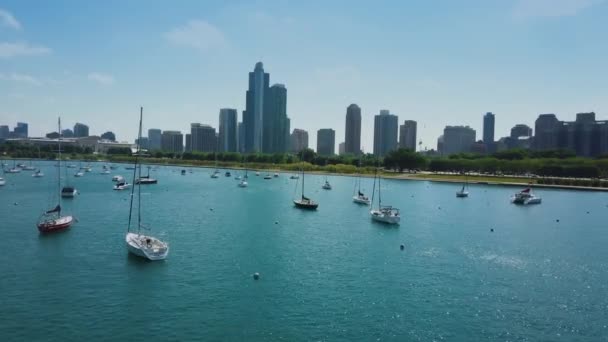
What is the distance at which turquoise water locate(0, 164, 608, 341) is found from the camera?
1200 inches

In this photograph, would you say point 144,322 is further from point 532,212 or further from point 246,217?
point 532,212

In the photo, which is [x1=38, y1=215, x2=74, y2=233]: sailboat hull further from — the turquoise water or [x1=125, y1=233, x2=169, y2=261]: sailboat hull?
[x1=125, y1=233, x2=169, y2=261]: sailboat hull

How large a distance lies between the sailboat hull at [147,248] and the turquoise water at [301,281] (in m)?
1.09

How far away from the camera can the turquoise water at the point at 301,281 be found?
3048cm

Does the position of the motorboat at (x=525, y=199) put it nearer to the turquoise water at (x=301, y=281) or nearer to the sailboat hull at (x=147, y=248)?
the turquoise water at (x=301, y=281)

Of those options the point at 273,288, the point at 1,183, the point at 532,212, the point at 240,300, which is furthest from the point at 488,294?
the point at 1,183

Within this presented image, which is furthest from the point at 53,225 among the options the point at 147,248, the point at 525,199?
the point at 525,199

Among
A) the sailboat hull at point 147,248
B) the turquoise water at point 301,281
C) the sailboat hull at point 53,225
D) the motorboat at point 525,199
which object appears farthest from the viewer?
the motorboat at point 525,199

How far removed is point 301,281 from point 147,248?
15.0m

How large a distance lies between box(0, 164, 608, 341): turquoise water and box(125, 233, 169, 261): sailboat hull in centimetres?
109

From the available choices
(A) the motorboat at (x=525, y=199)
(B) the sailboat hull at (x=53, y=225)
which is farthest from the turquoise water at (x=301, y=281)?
(A) the motorboat at (x=525, y=199)

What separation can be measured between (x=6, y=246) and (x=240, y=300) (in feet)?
99.2

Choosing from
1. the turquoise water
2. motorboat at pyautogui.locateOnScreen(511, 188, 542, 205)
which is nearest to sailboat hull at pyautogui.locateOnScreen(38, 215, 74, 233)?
the turquoise water

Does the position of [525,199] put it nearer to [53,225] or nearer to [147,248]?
[147,248]
